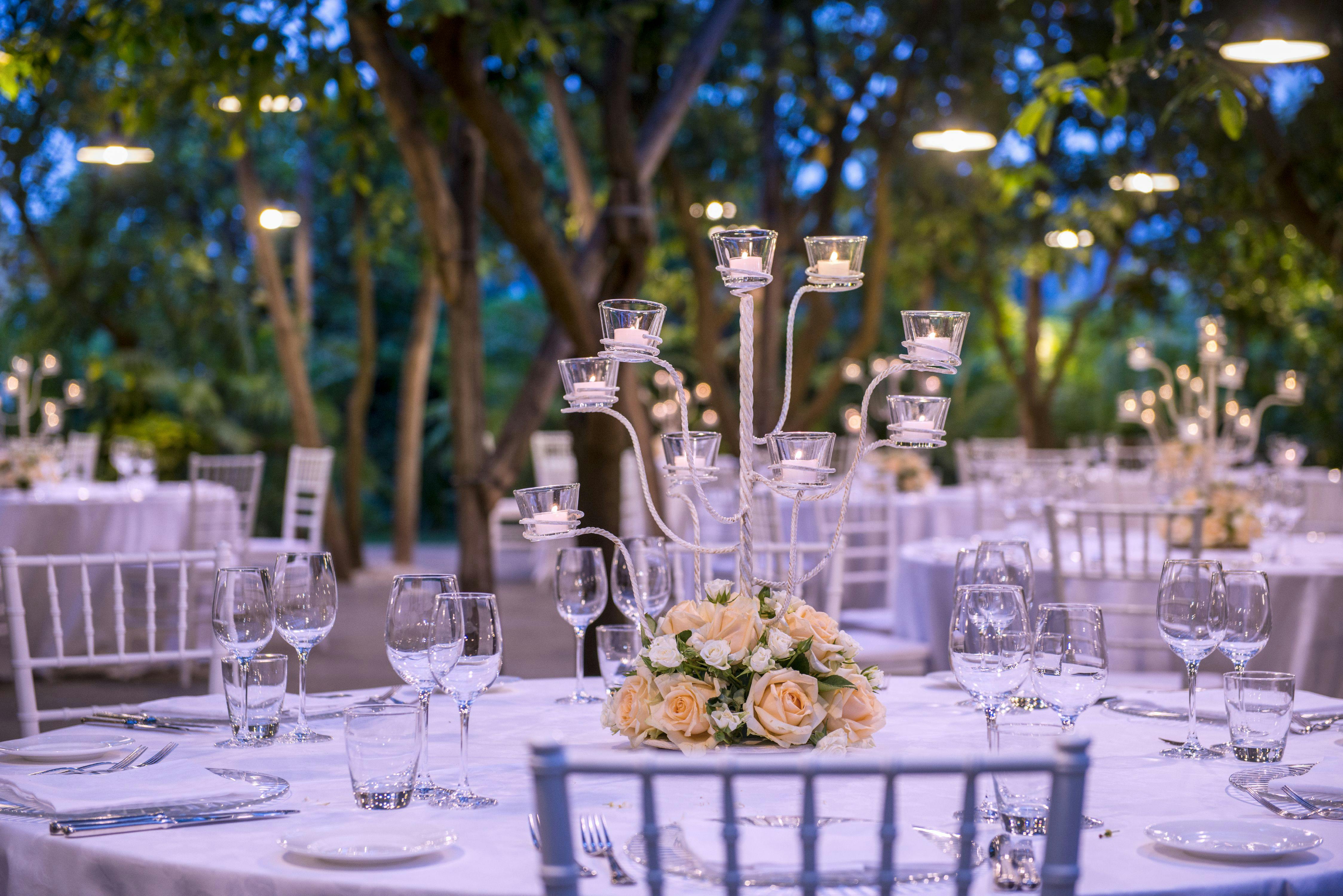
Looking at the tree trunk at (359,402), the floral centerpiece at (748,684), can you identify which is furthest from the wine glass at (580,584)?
the tree trunk at (359,402)

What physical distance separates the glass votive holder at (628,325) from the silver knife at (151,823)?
748mm

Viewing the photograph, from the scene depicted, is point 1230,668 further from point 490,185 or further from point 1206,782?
point 490,185

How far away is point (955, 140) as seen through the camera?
20.3ft

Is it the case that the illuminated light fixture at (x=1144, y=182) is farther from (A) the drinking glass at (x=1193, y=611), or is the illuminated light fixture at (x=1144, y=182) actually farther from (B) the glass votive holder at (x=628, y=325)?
(B) the glass votive holder at (x=628, y=325)

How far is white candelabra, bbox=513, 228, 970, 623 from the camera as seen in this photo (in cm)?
175

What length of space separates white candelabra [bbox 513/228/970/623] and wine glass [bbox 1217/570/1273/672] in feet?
1.77

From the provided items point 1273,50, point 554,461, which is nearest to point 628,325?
point 1273,50

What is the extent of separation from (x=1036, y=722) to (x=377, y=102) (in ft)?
27.1

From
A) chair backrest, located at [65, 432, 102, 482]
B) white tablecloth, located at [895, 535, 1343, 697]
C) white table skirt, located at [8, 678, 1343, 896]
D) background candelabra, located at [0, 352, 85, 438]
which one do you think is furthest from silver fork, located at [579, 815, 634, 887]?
chair backrest, located at [65, 432, 102, 482]

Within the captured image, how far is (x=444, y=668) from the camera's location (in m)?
1.67

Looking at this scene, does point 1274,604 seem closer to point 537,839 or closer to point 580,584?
point 580,584

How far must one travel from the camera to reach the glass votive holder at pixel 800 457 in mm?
1733

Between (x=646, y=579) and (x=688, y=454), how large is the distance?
48 cm

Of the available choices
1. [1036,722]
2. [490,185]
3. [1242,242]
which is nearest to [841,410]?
[1242,242]
